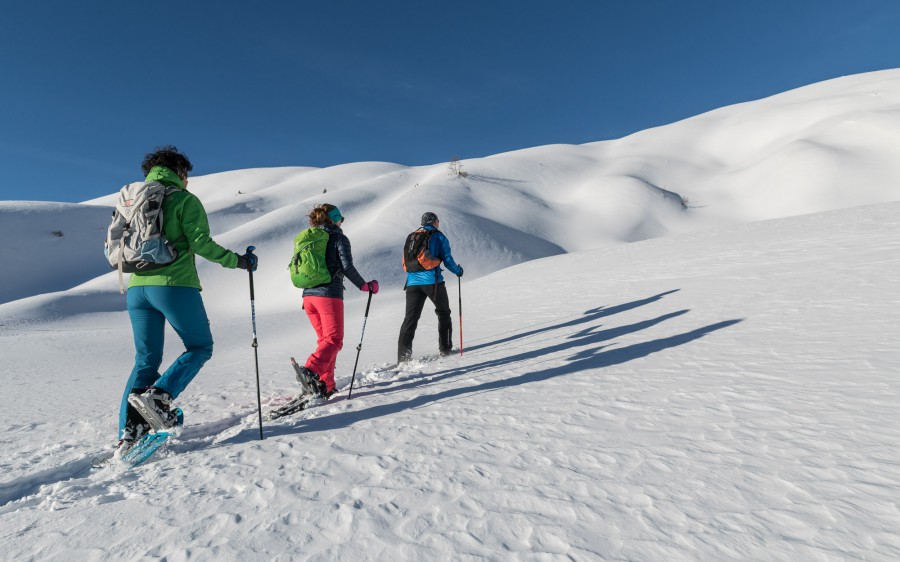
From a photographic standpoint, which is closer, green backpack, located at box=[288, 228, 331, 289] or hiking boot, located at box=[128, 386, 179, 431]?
hiking boot, located at box=[128, 386, 179, 431]

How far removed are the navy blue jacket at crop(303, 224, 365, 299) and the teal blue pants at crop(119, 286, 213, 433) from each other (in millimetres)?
1248

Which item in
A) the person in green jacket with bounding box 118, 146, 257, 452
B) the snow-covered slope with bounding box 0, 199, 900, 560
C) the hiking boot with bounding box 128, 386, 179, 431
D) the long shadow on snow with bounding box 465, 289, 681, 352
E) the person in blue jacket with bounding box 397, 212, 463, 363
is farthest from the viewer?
the long shadow on snow with bounding box 465, 289, 681, 352

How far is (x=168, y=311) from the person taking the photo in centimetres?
273

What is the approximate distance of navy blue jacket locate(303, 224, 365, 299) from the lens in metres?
4.00

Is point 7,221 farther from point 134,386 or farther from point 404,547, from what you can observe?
point 404,547

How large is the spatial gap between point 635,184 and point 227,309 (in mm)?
30185

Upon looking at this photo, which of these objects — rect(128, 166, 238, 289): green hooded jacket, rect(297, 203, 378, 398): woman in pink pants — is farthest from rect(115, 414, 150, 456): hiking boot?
rect(297, 203, 378, 398): woman in pink pants

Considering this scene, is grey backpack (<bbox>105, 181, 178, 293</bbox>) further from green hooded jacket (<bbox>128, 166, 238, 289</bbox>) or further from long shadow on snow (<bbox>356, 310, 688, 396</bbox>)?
A: long shadow on snow (<bbox>356, 310, 688, 396</bbox>)

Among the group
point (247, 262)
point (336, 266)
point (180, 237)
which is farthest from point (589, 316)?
point (180, 237)

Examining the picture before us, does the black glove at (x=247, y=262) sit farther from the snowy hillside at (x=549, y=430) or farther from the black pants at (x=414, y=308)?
the black pants at (x=414, y=308)

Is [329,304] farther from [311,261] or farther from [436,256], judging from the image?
[436,256]

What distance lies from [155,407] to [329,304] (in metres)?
1.62

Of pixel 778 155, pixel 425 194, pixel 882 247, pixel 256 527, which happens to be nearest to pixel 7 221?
pixel 425 194

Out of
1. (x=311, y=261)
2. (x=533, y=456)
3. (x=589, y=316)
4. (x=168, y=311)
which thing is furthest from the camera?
(x=589, y=316)
